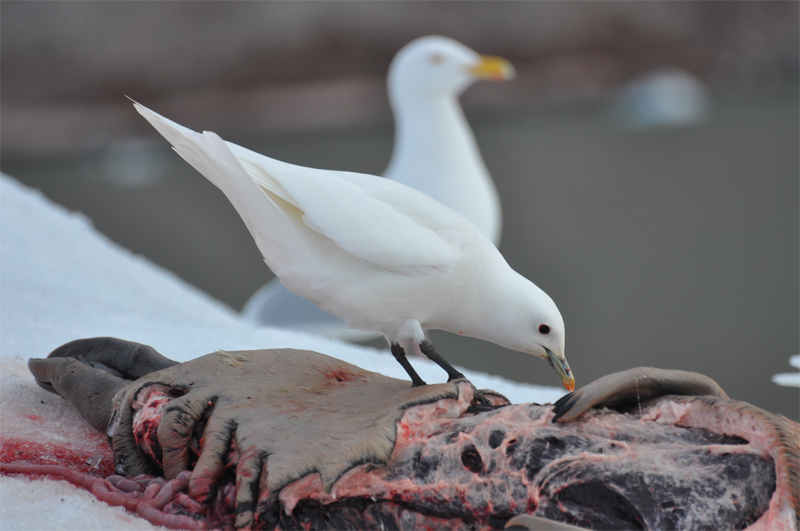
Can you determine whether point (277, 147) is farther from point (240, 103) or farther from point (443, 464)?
point (443, 464)

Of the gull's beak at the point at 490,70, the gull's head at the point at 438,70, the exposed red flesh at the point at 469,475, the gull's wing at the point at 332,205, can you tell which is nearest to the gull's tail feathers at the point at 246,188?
the gull's wing at the point at 332,205

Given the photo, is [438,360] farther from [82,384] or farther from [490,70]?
[490,70]

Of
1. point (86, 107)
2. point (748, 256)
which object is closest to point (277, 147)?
point (86, 107)

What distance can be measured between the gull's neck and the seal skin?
1.39 metres

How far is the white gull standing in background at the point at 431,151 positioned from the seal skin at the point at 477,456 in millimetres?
1396

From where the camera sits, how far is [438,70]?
2.47 m

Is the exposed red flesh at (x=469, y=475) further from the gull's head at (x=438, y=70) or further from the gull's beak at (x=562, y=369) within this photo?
the gull's head at (x=438, y=70)

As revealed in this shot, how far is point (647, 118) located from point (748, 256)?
306 centimetres

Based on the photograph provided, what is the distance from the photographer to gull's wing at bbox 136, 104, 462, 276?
3.32 ft

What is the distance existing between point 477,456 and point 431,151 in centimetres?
166

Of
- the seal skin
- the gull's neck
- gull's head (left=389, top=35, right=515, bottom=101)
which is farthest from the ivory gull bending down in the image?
gull's head (left=389, top=35, right=515, bottom=101)

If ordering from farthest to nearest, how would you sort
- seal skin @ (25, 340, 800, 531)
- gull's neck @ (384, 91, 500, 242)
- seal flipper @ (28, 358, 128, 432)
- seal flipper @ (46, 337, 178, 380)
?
gull's neck @ (384, 91, 500, 242)
seal flipper @ (46, 337, 178, 380)
seal flipper @ (28, 358, 128, 432)
seal skin @ (25, 340, 800, 531)

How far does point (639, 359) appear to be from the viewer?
8.30ft

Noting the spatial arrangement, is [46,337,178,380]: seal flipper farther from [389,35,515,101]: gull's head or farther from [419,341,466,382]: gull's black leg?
[389,35,515,101]: gull's head
